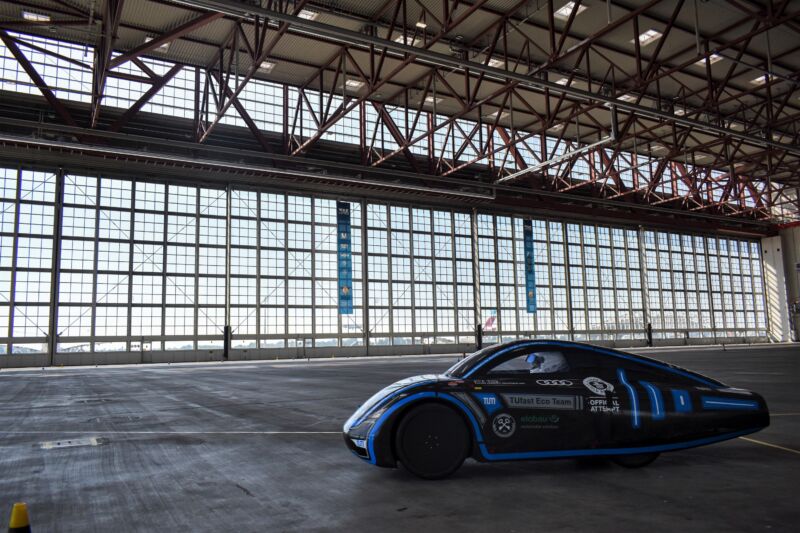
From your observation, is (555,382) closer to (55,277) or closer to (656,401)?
(656,401)

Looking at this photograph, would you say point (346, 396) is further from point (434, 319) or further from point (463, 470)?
point (434, 319)

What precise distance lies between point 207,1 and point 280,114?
→ 938 inches

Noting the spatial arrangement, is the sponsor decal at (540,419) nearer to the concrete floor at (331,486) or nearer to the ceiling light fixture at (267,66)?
the concrete floor at (331,486)

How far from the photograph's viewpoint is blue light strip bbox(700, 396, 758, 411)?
600 centimetres

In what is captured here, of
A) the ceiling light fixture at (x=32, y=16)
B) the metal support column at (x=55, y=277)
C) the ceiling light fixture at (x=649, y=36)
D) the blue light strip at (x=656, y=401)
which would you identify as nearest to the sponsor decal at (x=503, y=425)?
the blue light strip at (x=656, y=401)

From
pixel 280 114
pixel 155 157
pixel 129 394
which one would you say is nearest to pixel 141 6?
pixel 155 157

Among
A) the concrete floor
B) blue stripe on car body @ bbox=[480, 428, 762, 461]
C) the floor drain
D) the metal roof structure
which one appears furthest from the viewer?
the metal roof structure

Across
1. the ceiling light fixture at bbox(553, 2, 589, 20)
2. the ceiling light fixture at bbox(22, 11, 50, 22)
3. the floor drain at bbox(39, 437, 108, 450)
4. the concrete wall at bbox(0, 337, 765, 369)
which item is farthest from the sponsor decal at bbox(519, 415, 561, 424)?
the concrete wall at bbox(0, 337, 765, 369)

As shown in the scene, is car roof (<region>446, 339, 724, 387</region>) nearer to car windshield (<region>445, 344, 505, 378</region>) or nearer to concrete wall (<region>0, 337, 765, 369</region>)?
car windshield (<region>445, 344, 505, 378</region>)

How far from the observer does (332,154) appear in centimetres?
3881

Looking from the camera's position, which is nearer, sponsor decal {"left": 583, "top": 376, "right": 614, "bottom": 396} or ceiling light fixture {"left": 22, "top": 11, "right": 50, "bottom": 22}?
sponsor decal {"left": 583, "top": 376, "right": 614, "bottom": 396}

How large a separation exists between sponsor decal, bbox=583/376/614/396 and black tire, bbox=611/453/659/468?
719 millimetres

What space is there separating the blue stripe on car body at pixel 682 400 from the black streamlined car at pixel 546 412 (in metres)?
0.01

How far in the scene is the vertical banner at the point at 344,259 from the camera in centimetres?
4334
